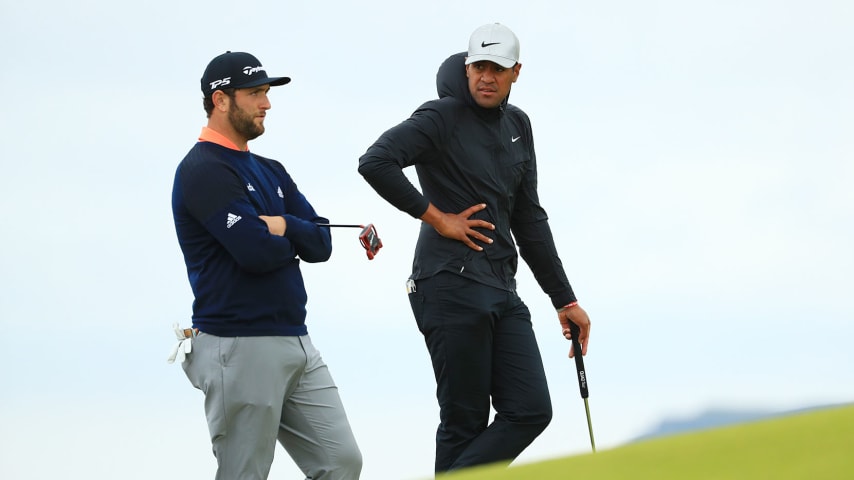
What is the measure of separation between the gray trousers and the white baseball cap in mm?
1495

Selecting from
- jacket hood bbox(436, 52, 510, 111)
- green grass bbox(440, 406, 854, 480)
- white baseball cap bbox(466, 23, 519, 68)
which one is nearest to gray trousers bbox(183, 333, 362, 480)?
jacket hood bbox(436, 52, 510, 111)

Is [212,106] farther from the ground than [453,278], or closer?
farther from the ground

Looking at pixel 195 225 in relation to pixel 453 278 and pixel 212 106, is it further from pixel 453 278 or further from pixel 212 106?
pixel 453 278

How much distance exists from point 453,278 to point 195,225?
119cm

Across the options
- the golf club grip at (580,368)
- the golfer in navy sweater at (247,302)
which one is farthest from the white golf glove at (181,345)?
the golf club grip at (580,368)

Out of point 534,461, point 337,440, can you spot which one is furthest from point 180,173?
point 534,461

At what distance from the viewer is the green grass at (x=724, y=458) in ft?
6.29

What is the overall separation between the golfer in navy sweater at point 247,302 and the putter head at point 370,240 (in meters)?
0.18

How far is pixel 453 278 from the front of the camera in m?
4.83

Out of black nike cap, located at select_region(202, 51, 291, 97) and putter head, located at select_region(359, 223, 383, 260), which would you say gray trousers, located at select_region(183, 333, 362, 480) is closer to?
putter head, located at select_region(359, 223, 383, 260)

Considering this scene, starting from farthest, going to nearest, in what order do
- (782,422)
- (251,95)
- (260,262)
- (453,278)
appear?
(453,278)
(251,95)
(260,262)
(782,422)

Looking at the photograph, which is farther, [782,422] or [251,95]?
[251,95]

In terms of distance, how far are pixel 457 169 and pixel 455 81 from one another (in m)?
0.41

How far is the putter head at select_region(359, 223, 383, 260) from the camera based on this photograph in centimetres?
445
